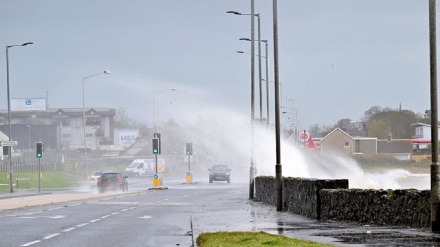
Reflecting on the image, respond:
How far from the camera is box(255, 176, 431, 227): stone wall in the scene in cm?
2358

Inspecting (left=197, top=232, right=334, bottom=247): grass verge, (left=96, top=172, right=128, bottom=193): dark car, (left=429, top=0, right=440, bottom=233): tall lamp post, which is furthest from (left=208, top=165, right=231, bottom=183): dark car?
(left=429, top=0, right=440, bottom=233): tall lamp post

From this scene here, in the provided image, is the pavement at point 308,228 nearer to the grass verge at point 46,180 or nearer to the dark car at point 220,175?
the grass verge at point 46,180

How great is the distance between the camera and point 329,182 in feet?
96.9

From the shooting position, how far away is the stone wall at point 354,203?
23578 mm

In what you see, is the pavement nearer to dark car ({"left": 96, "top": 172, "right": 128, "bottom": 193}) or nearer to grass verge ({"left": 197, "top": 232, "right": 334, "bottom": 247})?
grass verge ({"left": 197, "top": 232, "right": 334, "bottom": 247})

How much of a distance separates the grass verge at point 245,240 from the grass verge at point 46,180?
6477 centimetres

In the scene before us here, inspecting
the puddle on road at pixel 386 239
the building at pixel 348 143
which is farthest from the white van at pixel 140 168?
the puddle on road at pixel 386 239

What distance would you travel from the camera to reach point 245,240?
21703 millimetres

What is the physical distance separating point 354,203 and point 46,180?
269 ft

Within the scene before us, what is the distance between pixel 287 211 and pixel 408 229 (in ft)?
41.6

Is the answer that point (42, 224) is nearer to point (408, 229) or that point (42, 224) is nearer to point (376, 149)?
point (408, 229)

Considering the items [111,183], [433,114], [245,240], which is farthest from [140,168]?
[245,240]

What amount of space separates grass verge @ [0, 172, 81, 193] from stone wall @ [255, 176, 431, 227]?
56397 millimetres

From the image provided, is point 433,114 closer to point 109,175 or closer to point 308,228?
Result: point 308,228
